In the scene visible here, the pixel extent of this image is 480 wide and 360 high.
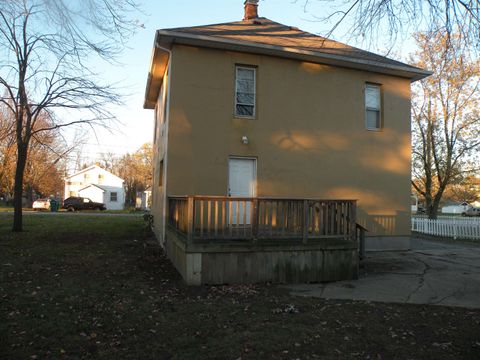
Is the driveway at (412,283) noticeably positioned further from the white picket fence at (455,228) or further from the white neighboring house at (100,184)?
the white neighboring house at (100,184)

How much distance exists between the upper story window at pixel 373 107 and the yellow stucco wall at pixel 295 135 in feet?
0.61

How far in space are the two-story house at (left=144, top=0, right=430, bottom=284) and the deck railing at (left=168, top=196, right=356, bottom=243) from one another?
0.14 feet

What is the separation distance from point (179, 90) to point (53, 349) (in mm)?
7511

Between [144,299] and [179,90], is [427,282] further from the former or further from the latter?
[179,90]

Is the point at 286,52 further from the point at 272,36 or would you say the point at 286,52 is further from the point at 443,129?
the point at 443,129

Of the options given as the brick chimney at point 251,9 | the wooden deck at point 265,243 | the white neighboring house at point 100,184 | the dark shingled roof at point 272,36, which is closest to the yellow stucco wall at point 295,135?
the dark shingled roof at point 272,36

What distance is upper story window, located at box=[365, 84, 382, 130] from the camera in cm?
1295

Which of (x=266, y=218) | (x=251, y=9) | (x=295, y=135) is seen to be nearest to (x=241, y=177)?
(x=295, y=135)

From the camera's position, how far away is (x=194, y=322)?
547cm

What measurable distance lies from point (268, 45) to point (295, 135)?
8.77 ft

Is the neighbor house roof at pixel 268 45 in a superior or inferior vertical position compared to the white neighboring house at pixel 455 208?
superior

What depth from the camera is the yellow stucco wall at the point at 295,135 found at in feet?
35.1

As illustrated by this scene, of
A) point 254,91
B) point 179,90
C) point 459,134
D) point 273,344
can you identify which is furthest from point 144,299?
point 459,134

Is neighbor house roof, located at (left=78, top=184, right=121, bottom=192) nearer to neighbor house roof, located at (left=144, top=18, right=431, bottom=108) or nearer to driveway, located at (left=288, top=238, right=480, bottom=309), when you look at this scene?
neighbor house roof, located at (left=144, top=18, right=431, bottom=108)
